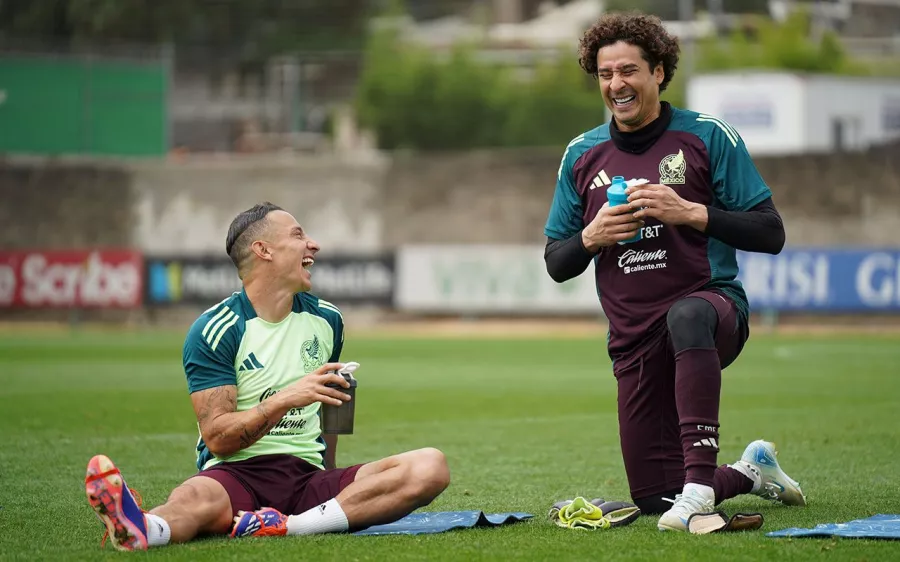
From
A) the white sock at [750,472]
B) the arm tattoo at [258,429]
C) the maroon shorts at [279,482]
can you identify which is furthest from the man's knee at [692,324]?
the arm tattoo at [258,429]

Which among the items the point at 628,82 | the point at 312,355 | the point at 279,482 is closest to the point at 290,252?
the point at 312,355

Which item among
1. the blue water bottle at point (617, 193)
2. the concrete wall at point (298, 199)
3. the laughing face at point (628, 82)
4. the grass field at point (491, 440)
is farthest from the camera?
the concrete wall at point (298, 199)

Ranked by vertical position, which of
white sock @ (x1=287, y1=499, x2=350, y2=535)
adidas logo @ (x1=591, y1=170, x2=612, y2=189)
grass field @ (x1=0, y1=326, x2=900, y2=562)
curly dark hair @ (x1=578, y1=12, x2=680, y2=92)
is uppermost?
curly dark hair @ (x1=578, y1=12, x2=680, y2=92)

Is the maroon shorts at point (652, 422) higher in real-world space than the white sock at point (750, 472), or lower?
higher

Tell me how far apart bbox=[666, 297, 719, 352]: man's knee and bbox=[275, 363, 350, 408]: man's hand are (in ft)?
4.87

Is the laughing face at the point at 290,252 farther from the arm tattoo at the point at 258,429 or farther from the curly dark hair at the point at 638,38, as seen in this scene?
the curly dark hair at the point at 638,38

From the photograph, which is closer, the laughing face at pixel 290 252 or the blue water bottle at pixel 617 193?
the laughing face at pixel 290 252

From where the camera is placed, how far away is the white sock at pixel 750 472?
705 cm

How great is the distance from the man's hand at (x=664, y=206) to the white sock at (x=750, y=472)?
127 centimetres

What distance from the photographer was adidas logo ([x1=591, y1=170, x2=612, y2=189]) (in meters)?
6.91

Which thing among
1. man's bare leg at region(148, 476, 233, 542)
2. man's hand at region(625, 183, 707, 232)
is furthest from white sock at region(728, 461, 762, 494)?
man's bare leg at region(148, 476, 233, 542)

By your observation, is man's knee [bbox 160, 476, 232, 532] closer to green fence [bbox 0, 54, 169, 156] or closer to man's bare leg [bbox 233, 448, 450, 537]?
man's bare leg [bbox 233, 448, 450, 537]

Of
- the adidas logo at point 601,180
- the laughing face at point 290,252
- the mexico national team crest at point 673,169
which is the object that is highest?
the mexico national team crest at point 673,169

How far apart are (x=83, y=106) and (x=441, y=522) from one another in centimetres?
3549
